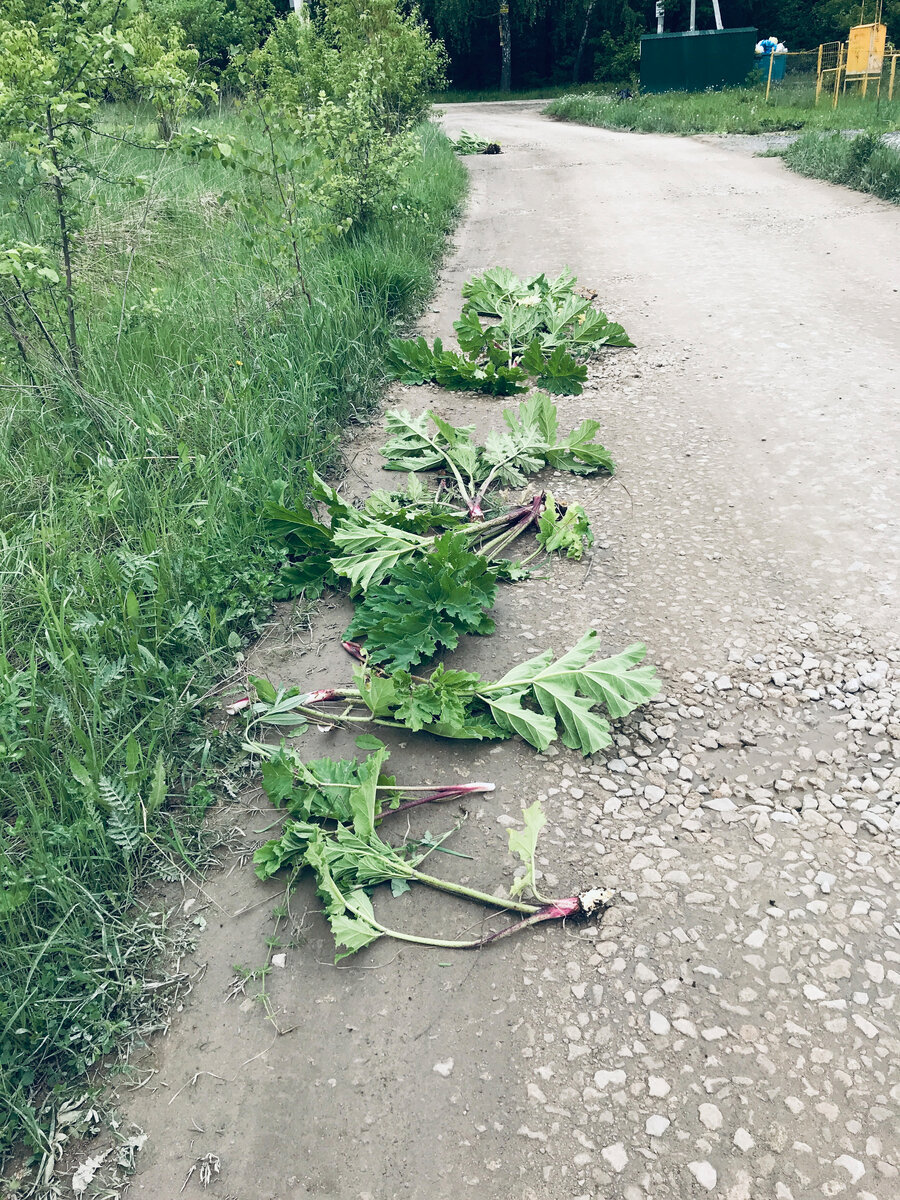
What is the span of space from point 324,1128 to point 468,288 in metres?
5.72

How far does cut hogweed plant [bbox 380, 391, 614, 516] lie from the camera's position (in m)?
Result: 4.11

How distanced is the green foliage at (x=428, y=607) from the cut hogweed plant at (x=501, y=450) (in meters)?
0.88

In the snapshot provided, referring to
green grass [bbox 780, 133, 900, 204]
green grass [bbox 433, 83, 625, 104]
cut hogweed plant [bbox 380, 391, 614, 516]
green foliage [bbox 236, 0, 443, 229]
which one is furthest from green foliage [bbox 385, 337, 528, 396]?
green grass [bbox 433, 83, 625, 104]

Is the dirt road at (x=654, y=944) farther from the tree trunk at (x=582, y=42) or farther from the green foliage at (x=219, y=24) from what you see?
the tree trunk at (x=582, y=42)

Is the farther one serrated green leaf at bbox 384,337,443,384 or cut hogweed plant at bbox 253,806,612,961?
serrated green leaf at bbox 384,337,443,384

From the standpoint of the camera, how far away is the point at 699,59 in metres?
24.1

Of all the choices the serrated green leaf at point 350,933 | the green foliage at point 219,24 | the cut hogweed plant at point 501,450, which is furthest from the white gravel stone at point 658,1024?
the green foliage at point 219,24

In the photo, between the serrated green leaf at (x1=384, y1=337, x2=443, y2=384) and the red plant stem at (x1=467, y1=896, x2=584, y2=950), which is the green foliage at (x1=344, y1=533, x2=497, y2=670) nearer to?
the red plant stem at (x1=467, y1=896, x2=584, y2=950)

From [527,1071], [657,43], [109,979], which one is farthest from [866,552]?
[657,43]

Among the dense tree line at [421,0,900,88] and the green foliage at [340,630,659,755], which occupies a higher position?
the dense tree line at [421,0,900,88]

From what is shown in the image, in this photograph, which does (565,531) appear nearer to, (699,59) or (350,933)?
(350,933)

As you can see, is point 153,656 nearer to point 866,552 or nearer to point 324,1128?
point 324,1128

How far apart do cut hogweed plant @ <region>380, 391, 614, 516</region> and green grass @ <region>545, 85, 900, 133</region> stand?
38.5 ft

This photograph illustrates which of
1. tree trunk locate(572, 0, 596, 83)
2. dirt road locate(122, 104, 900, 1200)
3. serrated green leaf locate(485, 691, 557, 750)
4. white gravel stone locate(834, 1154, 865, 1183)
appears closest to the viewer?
white gravel stone locate(834, 1154, 865, 1183)
